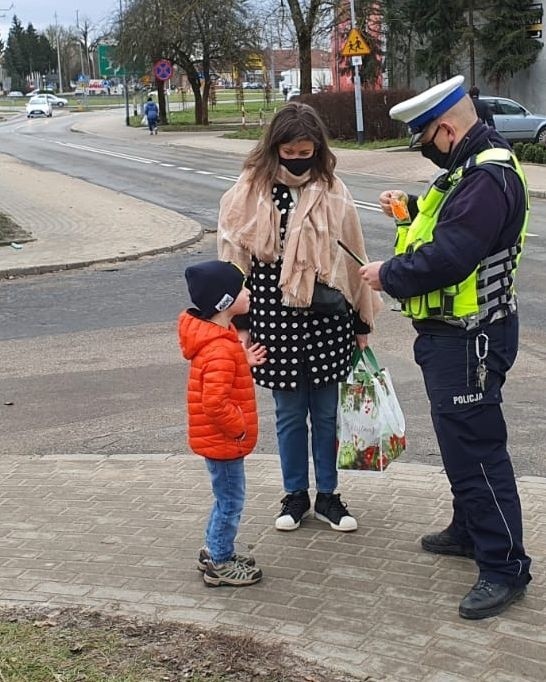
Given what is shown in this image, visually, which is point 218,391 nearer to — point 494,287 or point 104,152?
point 494,287

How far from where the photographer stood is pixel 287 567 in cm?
398

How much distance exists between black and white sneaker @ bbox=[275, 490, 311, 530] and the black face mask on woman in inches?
57.4

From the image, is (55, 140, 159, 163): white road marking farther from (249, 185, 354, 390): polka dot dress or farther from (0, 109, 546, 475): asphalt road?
(249, 185, 354, 390): polka dot dress

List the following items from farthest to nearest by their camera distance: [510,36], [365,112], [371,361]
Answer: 1. [510,36]
2. [365,112]
3. [371,361]

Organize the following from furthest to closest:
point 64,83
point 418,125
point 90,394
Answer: point 64,83, point 90,394, point 418,125

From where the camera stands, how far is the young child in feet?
11.9

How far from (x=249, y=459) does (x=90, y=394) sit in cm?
209

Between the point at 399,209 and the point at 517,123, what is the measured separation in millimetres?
26383

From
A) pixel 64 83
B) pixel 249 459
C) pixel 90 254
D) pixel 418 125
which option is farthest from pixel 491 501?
pixel 64 83

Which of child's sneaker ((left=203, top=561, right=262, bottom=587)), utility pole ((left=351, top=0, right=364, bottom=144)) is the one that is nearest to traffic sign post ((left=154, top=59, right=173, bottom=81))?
utility pole ((left=351, top=0, right=364, bottom=144))

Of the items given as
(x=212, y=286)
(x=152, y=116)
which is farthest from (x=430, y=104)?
(x=152, y=116)

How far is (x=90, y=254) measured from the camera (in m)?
13.7

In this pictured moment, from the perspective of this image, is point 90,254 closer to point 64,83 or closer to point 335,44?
point 335,44

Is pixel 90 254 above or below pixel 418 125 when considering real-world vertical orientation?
below
